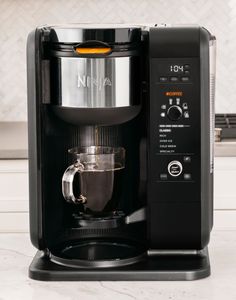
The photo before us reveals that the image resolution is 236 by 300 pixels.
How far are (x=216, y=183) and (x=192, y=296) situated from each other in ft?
5.29

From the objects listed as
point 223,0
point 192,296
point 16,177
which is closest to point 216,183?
point 16,177

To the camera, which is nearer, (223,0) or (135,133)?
(135,133)

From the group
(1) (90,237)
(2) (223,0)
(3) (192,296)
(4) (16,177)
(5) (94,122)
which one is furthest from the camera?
(2) (223,0)

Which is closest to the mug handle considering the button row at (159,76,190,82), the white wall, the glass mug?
the glass mug

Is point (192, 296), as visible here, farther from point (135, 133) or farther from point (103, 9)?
point (103, 9)

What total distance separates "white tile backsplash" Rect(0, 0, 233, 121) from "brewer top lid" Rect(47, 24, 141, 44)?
213 centimetres

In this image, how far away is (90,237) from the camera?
149cm

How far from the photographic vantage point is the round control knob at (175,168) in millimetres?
1396

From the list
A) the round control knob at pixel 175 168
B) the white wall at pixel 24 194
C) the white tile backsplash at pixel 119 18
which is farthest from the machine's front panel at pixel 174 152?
the white tile backsplash at pixel 119 18

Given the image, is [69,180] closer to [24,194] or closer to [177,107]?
[177,107]

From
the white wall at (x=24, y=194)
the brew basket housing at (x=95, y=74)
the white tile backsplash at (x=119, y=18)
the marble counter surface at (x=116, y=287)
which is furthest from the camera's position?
the white tile backsplash at (x=119, y=18)

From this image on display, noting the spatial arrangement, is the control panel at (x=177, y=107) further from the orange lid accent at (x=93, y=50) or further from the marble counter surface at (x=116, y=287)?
the marble counter surface at (x=116, y=287)

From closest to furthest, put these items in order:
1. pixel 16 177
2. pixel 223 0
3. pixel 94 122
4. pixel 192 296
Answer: pixel 192 296
pixel 94 122
pixel 16 177
pixel 223 0

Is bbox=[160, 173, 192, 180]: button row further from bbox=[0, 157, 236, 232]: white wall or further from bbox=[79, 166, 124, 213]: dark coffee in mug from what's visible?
bbox=[0, 157, 236, 232]: white wall
